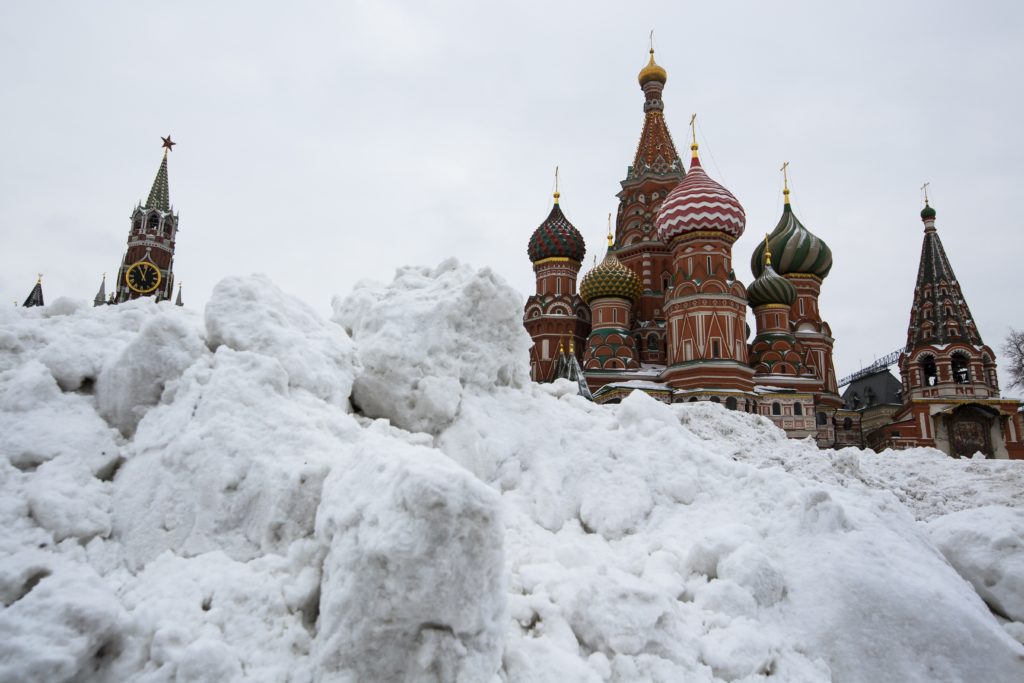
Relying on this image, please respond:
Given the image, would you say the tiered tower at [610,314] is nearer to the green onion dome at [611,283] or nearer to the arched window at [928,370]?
the green onion dome at [611,283]

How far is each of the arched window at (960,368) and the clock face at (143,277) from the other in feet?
145

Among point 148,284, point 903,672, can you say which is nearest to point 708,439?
point 903,672

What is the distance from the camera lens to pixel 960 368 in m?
27.7

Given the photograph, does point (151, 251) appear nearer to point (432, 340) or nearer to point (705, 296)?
point (705, 296)

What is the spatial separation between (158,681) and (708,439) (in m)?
6.62

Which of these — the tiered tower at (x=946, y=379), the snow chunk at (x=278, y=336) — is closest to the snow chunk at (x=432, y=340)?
the snow chunk at (x=278, y=336)

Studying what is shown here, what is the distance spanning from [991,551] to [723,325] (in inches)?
805

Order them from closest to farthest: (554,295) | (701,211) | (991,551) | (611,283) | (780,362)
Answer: (991,551)
(701,211)
(780,362)
(611,283)
(554,295)

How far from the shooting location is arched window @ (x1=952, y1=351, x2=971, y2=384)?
27.2 m

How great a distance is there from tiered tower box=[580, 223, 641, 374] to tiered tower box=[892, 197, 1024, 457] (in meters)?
10.4

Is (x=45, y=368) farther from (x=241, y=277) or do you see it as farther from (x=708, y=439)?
(x=708, y=439)

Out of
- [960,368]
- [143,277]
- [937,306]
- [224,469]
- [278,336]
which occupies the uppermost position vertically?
[143,277]

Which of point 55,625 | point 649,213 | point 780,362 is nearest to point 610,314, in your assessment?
point 649,213

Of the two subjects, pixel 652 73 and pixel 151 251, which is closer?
pixel 652 73
